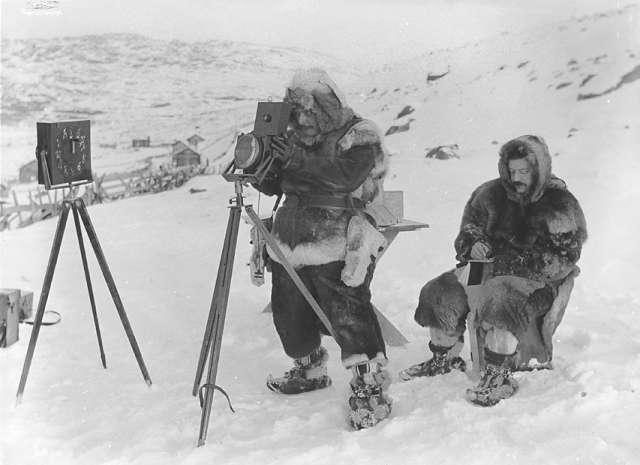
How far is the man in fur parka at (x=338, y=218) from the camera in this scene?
2873 mm

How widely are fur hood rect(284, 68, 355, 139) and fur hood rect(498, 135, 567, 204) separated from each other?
73 centimetres

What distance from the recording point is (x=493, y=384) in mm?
3006

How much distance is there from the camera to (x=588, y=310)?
4117mm

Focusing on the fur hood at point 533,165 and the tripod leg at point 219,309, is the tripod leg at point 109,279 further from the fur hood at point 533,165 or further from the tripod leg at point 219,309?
the fur hood at point 533,165

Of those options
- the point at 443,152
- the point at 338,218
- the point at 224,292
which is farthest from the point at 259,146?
the point at 443,152

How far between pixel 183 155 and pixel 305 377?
3.69m

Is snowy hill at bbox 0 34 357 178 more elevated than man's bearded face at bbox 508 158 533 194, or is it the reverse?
man's bearded face at bbox 508 158 533 194

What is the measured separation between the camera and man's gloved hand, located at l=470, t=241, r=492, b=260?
316 cm

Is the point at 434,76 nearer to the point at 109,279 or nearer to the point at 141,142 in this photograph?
the point at 141,142

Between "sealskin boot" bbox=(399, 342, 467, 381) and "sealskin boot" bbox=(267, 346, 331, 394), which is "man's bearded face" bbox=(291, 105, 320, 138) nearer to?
"sealskin boot" bbox=(267, 346, 331, 394)

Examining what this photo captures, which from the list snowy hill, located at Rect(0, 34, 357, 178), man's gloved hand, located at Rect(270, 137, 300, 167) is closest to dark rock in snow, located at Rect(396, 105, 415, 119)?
snowy hill, located at Rect(0, 34, 357, 178)

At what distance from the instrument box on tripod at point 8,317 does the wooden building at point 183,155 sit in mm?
2841

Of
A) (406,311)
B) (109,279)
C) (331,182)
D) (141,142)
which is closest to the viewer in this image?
(331,182)

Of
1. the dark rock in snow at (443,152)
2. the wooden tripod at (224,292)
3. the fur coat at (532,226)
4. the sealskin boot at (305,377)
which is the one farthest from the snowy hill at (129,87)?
the wooden tripod at (224,292)
